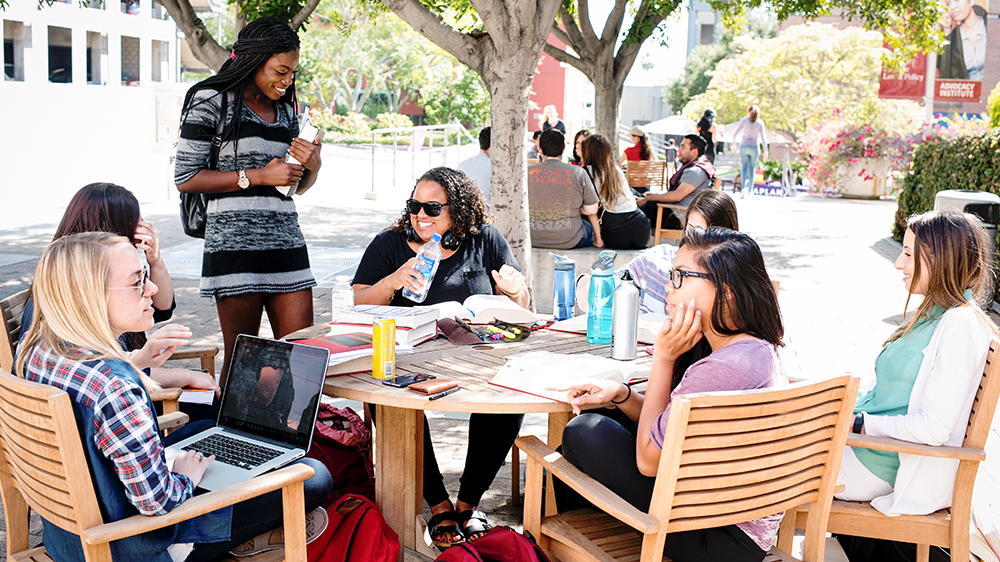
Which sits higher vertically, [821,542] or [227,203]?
[227,203]

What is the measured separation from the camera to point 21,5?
1986cm

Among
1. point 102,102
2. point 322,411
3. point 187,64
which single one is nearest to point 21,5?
point 102,102

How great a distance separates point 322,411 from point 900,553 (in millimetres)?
2074

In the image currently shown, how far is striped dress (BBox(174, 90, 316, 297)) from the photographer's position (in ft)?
11.7

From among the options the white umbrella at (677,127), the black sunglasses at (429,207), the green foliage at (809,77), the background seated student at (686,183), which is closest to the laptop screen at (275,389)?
the black sunglasses at (429,207)

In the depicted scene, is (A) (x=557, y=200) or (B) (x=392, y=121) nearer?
(A) (x=557, y=200)

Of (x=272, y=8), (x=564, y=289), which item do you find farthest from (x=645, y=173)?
(x=564, y=289)

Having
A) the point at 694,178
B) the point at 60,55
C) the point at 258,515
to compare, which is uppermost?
the point at 60,55

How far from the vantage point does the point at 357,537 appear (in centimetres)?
276

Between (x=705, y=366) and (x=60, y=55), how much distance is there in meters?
23.2

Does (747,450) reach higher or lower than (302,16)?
lower

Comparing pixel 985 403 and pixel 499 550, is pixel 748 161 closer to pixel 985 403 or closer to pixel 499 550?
pixel 985 403

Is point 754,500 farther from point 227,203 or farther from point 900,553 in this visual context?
point 227,203

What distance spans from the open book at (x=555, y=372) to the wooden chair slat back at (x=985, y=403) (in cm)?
95
